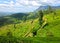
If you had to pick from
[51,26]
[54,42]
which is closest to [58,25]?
[51,26]

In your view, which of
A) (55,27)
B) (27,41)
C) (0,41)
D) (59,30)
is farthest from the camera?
(55,27)

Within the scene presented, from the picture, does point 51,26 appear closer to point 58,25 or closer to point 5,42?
point 58,25

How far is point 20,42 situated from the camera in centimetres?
10350

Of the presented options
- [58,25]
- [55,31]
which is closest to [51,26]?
[58,25]

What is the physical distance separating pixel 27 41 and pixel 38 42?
7.14m

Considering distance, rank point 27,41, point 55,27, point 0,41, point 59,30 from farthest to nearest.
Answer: point 55,27 < point 59,30 < point 27,41 < point 0,41

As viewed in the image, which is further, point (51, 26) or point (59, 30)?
point (51, 26)

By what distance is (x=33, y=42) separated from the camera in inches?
4173

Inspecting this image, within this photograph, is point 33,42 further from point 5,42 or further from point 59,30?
point 59,30

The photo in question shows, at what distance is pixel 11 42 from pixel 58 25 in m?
101

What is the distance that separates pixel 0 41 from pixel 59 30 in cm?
8856

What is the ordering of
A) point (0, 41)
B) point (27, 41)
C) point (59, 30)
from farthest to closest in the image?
point (59, 30) < point (27, 41) < point (0, 41)

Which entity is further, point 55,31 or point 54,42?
point 55,31

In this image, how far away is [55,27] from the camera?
626 feet
